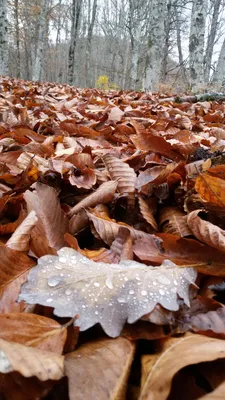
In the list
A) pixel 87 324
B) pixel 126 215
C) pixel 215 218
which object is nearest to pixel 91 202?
pixel 126 215

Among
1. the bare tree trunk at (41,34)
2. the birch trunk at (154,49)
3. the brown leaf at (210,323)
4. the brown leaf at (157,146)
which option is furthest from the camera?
the bare tree trunk at (41,34)

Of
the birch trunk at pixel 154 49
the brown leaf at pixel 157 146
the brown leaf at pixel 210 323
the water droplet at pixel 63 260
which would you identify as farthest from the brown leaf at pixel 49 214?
the birch trunk at pixel 154 49

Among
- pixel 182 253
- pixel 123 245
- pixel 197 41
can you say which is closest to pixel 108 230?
pixel 123 245

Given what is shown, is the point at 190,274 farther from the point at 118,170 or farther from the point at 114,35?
the point at 114,35

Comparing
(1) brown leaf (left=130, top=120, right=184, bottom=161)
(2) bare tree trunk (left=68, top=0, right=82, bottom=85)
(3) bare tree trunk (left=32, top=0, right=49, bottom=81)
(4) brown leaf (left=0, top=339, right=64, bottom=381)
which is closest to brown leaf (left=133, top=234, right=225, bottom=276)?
(4) brown leaf (left=0, top=339, right=64, bottom=381)

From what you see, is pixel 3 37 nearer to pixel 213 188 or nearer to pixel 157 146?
pixel 157 146

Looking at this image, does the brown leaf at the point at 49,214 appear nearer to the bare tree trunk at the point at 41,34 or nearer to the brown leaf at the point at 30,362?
the brown leaf at the point at 30,362
